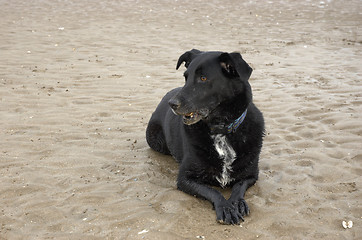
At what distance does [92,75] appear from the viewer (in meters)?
8.59

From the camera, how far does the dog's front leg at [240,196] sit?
371 centimetres

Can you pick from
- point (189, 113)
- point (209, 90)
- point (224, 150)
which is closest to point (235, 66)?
point (209, 90)

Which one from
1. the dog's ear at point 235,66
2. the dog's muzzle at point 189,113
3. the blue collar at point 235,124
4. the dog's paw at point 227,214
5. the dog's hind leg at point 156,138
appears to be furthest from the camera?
the dog's hind leg at point 156,138

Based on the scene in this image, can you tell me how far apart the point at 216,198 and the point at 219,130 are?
2.20 ft

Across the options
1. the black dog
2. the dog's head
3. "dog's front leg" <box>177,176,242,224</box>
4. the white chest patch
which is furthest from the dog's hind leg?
the dog's head

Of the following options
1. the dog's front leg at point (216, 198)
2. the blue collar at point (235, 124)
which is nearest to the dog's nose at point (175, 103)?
the blue collar at point (235, 124)

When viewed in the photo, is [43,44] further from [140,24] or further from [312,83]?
[312,83]

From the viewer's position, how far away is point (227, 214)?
3.60 m

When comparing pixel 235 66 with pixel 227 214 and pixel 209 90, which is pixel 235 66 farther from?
pixel 227 214

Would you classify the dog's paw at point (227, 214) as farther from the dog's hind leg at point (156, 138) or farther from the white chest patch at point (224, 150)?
the dog's hind leg at point (156, 138)

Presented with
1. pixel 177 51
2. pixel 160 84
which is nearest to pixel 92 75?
pixel 160 84

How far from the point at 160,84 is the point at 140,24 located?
7169 millimetres

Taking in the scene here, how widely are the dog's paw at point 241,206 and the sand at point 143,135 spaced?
106mm

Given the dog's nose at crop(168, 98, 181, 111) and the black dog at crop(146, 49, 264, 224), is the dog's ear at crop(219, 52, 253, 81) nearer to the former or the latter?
the black dog at crop(146, 49, 264, 224)
